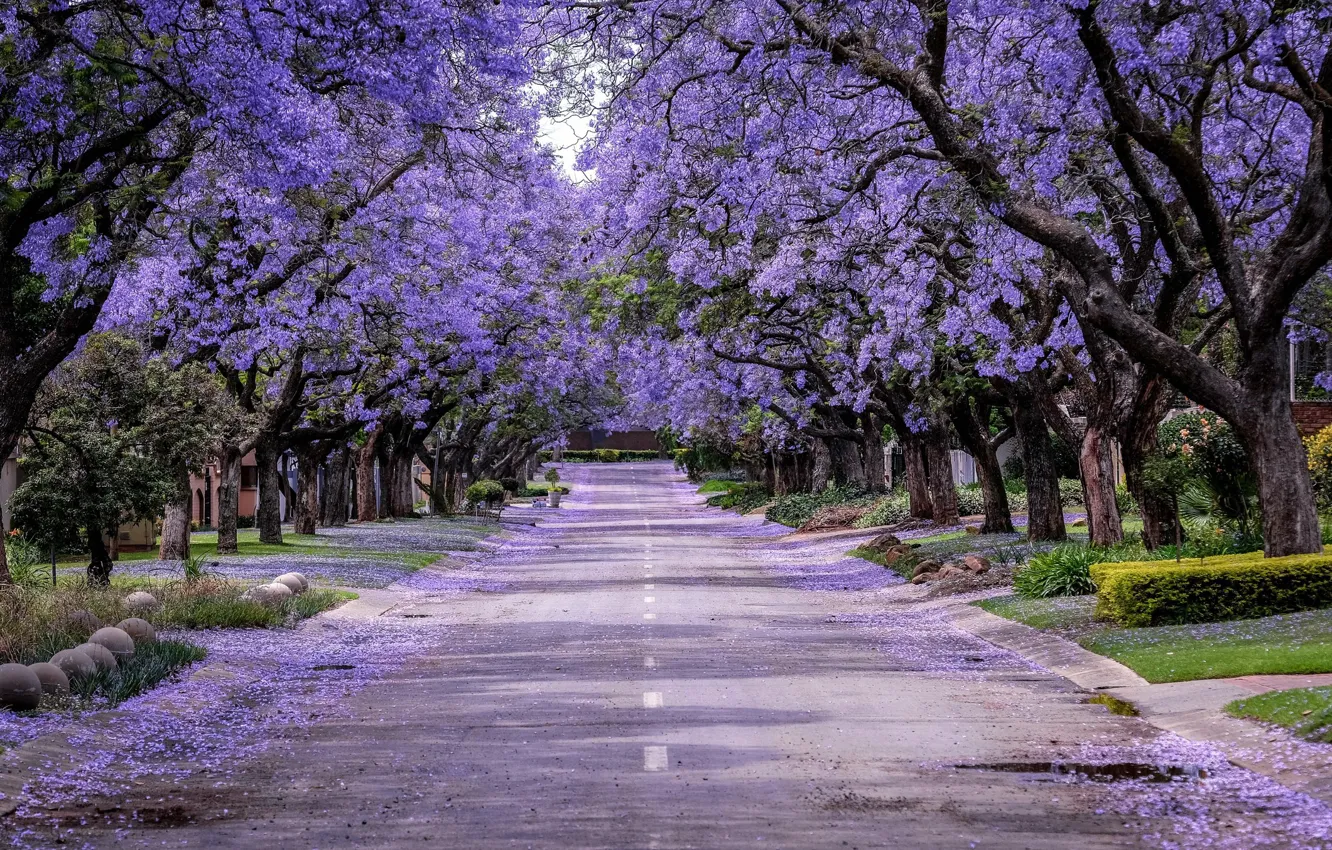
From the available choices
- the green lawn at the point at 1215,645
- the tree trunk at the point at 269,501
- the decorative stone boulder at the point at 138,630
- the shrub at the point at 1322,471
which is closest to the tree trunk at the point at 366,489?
the tree trunk at the point at 269,501

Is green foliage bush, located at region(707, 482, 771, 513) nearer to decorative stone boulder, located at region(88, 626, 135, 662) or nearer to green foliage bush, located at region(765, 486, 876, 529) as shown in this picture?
green foliage bush, located at region(765, 486, 876, 529)

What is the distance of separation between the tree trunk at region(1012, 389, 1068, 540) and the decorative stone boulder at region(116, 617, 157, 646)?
59.8 feet

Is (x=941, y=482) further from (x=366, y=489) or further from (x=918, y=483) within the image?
(x=366, y=489)

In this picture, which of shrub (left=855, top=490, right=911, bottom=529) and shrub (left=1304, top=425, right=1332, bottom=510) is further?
shrub (left=855, top=490, right=911, bottom=529)

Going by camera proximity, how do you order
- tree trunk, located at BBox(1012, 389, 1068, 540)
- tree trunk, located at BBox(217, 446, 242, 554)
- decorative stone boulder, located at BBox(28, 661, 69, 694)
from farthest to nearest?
tree trunk, located at BBox(217, 446, 242, 554), tree trunk, located at BBox(1012, 389, 1068, 540), decorative stone boulder, located at BBox(28, 661, 69, 694)

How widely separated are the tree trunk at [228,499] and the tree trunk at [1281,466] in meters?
24.0

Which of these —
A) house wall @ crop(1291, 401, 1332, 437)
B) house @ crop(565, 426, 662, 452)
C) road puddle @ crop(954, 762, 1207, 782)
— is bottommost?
road puddle @ crop(954, 762, 1207, 782)

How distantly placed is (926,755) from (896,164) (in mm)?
14895

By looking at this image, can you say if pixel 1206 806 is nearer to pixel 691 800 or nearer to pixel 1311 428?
pixel 691 800

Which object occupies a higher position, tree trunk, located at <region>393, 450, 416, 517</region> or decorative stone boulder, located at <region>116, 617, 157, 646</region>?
tree trunk, located at <region>393, 450, 416, 517</region>

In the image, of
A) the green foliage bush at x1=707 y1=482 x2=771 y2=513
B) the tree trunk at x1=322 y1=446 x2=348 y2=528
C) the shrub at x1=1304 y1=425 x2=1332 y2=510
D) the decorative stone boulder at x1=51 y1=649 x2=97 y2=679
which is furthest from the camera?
the green foliage bush at x1=707 y1=482 x2=771 y2=513

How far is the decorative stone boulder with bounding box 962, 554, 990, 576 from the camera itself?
24.4 metres

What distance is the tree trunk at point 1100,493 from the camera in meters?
24.2

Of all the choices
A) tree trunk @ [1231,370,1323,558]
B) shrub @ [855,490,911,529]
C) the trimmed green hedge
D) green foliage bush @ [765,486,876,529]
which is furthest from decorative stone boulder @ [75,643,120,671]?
green foliage bush @ [765,486,876,529]
